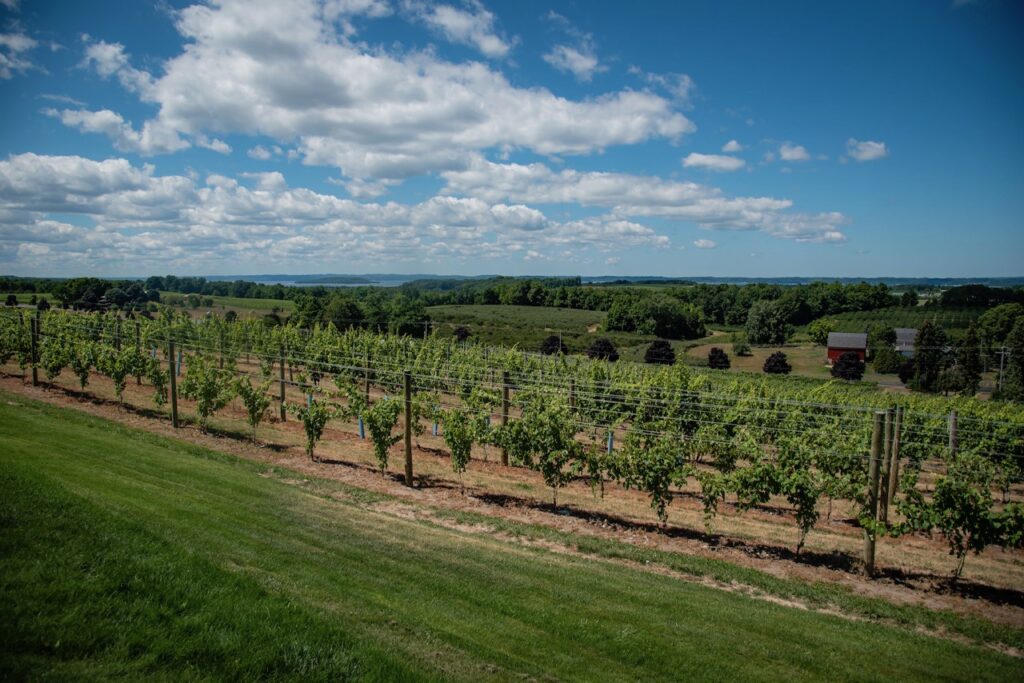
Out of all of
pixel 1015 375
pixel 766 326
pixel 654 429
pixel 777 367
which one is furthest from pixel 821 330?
pixel 654 429

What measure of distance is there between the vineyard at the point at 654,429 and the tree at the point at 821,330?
65.0 metres

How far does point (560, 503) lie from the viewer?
47.6ft

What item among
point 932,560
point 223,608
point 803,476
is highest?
point 223,608

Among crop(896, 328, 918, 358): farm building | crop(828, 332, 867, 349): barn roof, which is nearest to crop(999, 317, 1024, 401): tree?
crop(828, 332, 867, 349): barn roof

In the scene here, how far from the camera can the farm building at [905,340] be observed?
70375 millimetres

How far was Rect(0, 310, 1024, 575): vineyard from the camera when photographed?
1120 cm

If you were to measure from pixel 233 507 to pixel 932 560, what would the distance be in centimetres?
1340

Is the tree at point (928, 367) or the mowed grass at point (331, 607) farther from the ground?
the mowed grass at point (331, 607)

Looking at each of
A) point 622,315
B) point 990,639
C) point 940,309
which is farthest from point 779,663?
point 940,309

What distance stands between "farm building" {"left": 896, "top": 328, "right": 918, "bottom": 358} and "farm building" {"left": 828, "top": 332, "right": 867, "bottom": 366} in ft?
29.4

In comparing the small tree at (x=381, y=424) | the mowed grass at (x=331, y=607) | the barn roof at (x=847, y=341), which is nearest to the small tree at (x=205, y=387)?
the small tree at (x=381, y=424)

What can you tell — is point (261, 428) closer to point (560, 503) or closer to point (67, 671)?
point (560, 503)

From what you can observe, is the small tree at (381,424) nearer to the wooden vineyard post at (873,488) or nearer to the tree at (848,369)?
the wooden vineyard post at (873,488)

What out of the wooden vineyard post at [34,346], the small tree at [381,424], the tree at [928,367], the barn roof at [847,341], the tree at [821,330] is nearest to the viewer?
the small tree at [381,424]
